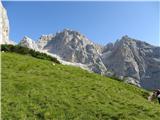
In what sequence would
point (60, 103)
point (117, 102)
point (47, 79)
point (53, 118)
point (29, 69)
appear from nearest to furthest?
point (53, 118), point (60, 103), point (117, 102), point (47, 79), point (29, 69)

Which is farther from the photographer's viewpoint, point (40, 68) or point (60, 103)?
point (40, 68)

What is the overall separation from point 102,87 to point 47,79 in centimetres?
625

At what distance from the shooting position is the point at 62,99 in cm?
3422

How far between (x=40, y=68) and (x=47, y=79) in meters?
7.58

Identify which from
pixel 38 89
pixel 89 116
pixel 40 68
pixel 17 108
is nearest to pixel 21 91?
pixel 38 89

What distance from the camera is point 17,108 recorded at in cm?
3030

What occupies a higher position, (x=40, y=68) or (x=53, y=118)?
(x=40, y=68)

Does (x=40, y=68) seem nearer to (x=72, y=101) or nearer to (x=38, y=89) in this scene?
(x=38, y=89)

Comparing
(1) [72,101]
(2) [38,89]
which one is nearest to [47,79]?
(2) [38,89]

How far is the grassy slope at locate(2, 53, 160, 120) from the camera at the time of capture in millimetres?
30281

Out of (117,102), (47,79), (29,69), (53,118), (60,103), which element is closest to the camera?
(53,118)

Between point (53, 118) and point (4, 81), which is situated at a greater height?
point (4, 81)

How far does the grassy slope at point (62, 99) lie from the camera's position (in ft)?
99.3

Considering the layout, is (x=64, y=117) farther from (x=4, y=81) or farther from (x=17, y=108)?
(x=4, y=81)
